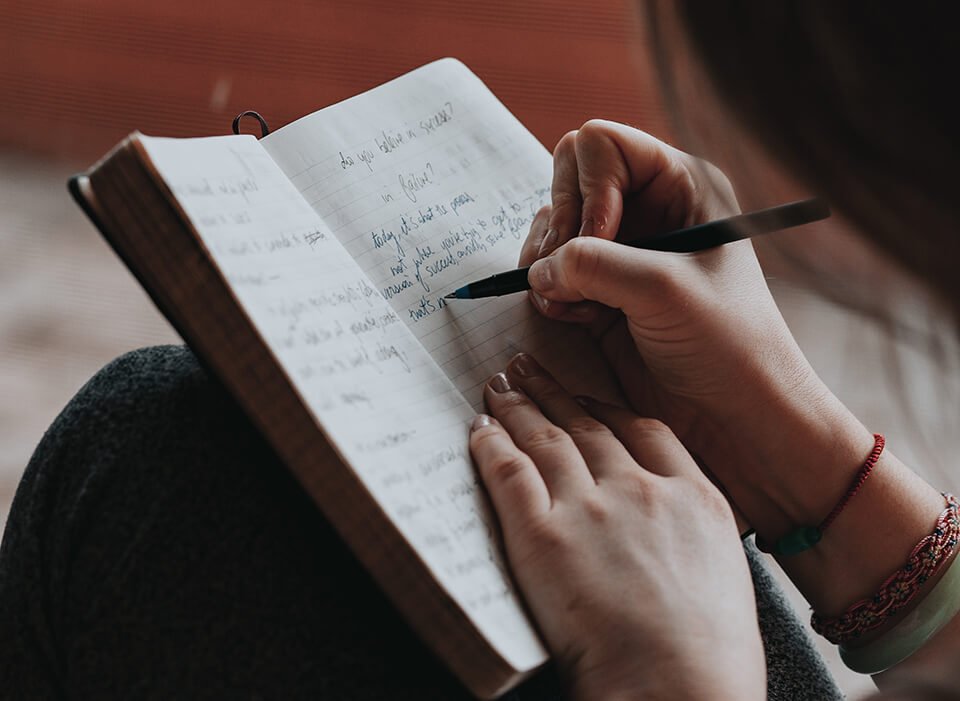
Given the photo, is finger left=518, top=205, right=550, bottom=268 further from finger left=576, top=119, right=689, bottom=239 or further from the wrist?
the wrist

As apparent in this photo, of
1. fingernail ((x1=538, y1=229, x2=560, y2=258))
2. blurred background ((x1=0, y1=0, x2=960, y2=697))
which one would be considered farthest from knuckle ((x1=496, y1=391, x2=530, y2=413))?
blurred background ((x1=0, y1=0, x2=960, y2=697))

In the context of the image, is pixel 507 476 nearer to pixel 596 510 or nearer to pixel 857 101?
pixel 596 510

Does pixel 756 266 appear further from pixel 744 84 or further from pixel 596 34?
pixel 596 34

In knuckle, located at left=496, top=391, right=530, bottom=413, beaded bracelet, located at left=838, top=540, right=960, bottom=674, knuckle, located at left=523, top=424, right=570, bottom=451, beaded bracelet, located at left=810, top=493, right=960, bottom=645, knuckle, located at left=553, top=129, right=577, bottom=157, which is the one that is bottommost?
beaded bracelet, located at left=838, top=540, right=960, bottom=674

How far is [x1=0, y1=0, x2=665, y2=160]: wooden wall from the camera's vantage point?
5.24ft

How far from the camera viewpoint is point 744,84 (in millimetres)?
354

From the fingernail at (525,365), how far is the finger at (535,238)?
0.27 feet

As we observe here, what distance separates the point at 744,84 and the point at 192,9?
1.43m

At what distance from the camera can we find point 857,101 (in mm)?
333

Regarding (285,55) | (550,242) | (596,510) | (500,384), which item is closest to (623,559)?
(596,510)

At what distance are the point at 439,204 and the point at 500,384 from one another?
15 cm

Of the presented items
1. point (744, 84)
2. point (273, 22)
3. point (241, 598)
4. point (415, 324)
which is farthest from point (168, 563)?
point (273, 22)

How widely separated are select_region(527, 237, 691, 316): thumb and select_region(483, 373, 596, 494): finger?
0.23ft

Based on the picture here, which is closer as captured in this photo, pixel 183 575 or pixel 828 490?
pixel 183 575
